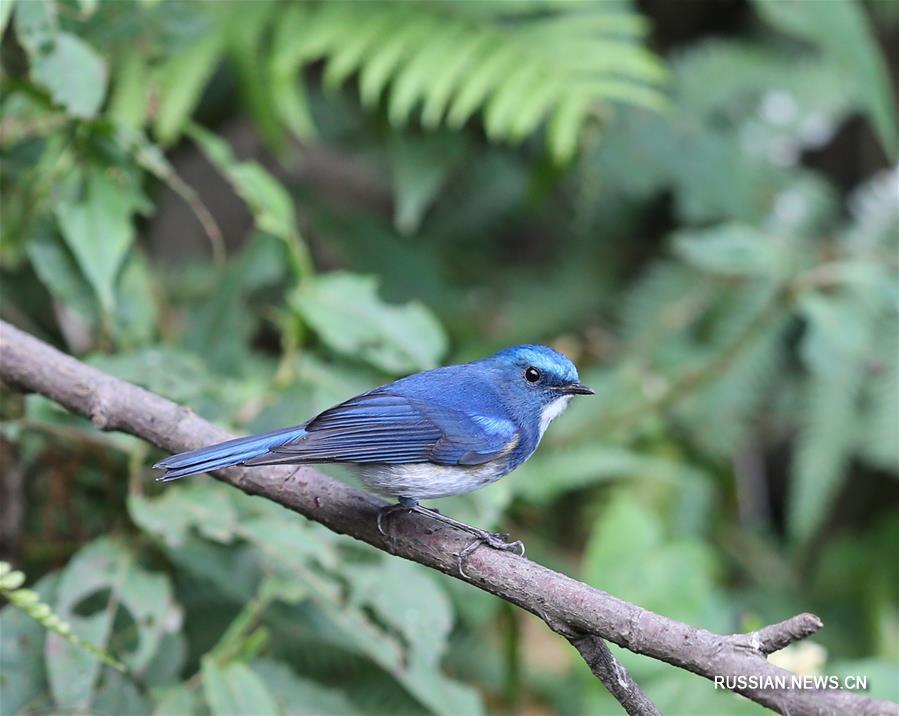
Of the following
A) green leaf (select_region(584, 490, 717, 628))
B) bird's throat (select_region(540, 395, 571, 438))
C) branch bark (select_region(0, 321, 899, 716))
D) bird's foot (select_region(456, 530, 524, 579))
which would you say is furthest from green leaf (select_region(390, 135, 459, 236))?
bird's foot (select_region(456, 530, 524, 579))

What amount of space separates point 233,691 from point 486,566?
95 centimetres

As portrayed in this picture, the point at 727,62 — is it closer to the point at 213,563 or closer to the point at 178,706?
the point at 213,563

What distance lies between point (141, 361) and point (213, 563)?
67 centimetres

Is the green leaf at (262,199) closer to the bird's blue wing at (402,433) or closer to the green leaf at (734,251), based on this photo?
the bird's blue wing at (402,433)

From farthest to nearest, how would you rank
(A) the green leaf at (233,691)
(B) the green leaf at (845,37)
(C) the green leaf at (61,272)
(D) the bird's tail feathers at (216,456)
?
(B) the green leaf at (845,37) → (C) the green leaf at (61,272) → (A) the green leaf at (233,691) → (D) the bird's tail feathers at (216,456)

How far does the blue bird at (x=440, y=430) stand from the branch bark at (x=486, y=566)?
0.08 metres

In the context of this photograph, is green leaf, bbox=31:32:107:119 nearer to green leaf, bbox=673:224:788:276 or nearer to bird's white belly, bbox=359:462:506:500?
bird's white belly, bbox=359:462:506:500

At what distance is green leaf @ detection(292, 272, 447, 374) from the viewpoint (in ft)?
11.3

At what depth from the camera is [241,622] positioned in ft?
9.59

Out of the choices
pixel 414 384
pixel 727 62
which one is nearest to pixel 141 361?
pixel 414 384

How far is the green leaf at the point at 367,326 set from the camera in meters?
3.44

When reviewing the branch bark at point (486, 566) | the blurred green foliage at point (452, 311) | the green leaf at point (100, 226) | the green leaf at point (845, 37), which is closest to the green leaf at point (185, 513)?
the blurred green foliage at point (452, 311)

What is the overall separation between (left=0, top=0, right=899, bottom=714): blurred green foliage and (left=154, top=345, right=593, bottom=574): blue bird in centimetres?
53

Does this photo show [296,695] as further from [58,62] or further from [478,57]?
[478,57]
